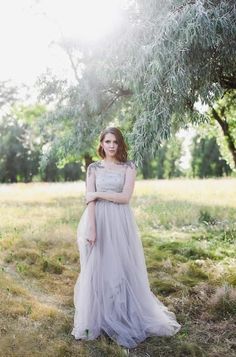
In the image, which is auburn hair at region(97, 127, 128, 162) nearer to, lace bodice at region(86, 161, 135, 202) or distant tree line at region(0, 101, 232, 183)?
lace bodice at region(86, 161, 135, 202)

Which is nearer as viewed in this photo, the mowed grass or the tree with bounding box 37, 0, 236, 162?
the mowed grass

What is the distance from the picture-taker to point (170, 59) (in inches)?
241

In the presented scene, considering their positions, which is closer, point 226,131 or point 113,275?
point 113,275

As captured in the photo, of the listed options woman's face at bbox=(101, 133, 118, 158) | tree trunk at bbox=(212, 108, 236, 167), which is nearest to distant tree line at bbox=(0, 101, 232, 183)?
tree trunk at bbox=(212, 108, 236, 167)

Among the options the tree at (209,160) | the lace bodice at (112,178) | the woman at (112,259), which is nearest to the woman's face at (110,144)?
the woman at (112,259)

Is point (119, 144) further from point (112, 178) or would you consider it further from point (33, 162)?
point (33, 162)

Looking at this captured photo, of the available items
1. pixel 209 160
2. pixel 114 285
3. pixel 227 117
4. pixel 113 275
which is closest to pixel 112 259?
pixel 113 275

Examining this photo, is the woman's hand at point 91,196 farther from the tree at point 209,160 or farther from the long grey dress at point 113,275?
the tree at point 209,160

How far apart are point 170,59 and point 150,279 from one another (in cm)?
373

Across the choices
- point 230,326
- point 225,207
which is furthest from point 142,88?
point 225,207

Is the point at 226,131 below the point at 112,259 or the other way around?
the other way around

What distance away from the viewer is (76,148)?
34.4ft

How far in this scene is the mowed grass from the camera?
5375mm

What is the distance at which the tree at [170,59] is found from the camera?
6105 mm
